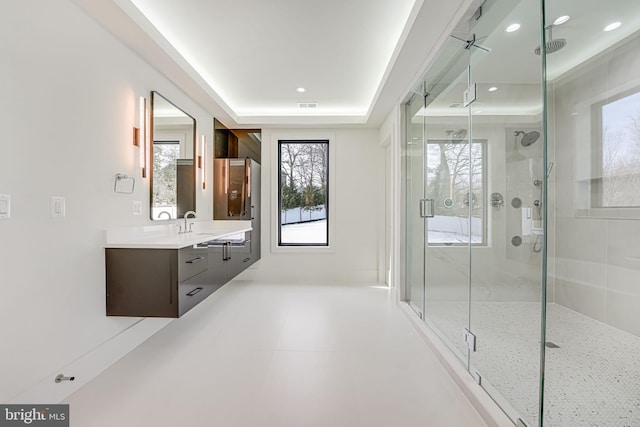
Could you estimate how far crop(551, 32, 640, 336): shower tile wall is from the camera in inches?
84.8

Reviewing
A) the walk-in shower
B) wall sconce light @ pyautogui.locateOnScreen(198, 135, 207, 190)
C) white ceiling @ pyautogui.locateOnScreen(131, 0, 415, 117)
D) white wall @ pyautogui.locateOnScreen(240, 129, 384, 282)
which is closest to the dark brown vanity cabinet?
white ceiling @ pyautogui.locateOnScreen(131, 0, 415, 117)

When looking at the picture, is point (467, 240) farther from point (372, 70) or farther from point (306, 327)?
point (372, 70)

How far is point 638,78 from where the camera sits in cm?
195

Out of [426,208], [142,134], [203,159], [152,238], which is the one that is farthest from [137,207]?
[426,208]

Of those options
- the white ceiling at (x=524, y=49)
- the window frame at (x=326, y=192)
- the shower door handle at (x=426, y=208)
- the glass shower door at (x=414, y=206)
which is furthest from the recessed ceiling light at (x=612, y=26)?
the window frame at (x=326, y=192)

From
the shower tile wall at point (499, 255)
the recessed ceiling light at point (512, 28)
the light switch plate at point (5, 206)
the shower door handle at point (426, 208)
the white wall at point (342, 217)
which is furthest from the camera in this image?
the white wall at point (342, 217)

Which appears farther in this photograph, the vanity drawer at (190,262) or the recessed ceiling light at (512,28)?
the vanity drawer at (190,262)

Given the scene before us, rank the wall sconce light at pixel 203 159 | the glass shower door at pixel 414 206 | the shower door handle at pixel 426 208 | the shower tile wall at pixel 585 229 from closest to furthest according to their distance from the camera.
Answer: the shower tile wall at pixel 585 229, the shower door handle at pixel 426 208, the glass shower door at pixel 414 206, the wall sconce light at pixel 203 159

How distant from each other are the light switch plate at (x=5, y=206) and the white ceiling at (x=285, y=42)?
1.35m

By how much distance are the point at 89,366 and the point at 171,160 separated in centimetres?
196

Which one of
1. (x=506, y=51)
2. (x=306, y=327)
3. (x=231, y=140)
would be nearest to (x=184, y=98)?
(x=231, y=140)

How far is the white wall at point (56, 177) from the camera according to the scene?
65.2 inches

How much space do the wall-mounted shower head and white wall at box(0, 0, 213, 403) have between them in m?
3.02

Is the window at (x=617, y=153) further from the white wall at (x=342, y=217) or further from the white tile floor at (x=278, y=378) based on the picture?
the white wall at (x=342, y=217)
